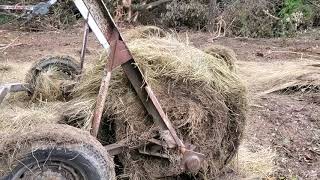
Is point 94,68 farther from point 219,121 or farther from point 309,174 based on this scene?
point 309,174

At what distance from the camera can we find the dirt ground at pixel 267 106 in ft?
16.9

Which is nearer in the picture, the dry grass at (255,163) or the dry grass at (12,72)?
the dry grass at (255,163)

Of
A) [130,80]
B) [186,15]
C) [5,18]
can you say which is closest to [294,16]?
[186,15]

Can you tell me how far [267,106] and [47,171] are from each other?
3823 mm

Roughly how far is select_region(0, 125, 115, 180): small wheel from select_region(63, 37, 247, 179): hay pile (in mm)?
423

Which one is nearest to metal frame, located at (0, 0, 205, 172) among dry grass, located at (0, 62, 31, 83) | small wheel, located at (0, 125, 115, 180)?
small wheel, located at (0, 125, 115, 180)

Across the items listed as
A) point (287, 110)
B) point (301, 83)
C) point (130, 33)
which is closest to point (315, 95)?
point (301, 83)

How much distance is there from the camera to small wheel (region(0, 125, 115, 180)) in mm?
3457

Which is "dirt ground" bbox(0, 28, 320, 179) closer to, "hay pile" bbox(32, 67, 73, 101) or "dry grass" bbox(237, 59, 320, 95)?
"dry grass" bbox(237, 59, 320, 95)

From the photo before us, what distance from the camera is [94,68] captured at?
436 centimetres

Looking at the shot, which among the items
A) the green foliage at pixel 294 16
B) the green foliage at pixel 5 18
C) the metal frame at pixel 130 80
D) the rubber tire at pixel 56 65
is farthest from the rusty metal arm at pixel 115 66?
the green foliage at pixel 5 18

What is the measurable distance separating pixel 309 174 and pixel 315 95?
7.49ft

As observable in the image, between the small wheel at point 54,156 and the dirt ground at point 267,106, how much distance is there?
3.86 ft

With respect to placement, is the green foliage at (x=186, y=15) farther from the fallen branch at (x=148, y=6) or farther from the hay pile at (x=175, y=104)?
the hay pile at (x=175, y=104)
